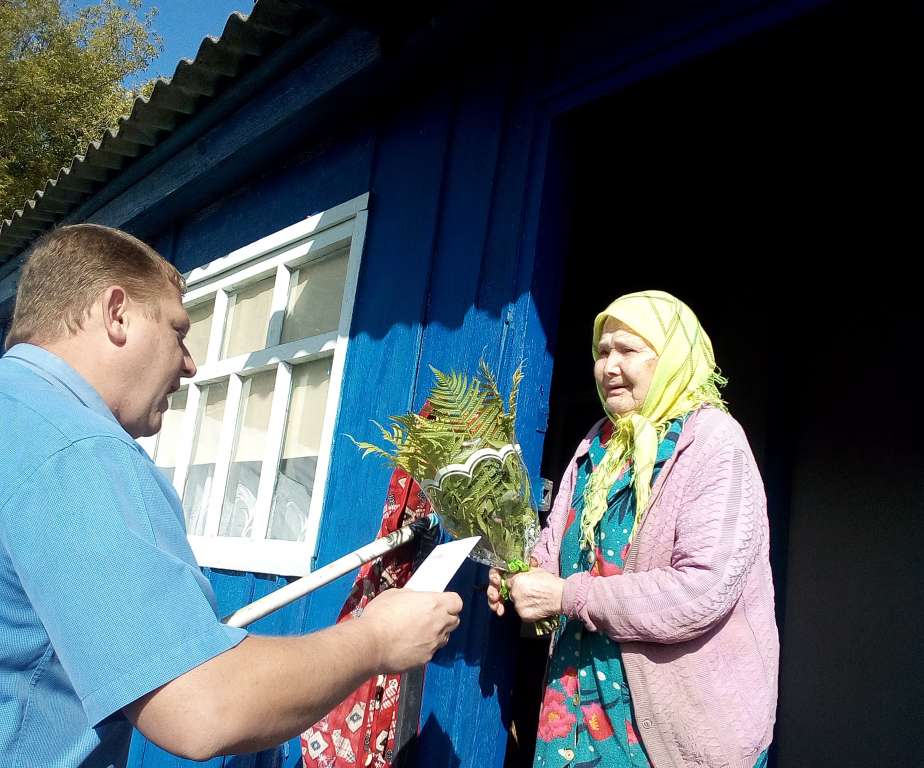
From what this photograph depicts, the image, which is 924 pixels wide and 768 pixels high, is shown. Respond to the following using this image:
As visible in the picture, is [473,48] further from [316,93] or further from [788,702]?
[788,702]

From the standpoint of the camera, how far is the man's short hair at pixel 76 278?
154cm

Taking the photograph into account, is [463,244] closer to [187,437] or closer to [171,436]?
[187,437]

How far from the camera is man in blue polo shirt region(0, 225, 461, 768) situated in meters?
1.11

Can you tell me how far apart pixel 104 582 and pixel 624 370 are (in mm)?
1397

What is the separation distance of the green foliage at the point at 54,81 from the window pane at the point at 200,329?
1025cm

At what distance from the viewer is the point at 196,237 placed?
4.80m

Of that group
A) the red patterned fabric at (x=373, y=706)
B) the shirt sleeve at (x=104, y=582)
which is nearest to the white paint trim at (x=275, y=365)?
the red patterned fabric at (x=373, y=706)

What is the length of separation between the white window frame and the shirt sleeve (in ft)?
6.65

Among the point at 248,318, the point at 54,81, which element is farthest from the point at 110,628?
the point at 54,81

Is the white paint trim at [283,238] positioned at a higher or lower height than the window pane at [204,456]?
higher

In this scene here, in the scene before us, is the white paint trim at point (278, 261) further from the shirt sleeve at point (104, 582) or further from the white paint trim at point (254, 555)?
the shirt sleeve at point (104, 582)

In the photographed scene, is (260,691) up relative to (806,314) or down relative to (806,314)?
down

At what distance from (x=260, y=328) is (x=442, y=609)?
2769 mm

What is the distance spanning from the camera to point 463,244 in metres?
2.90
